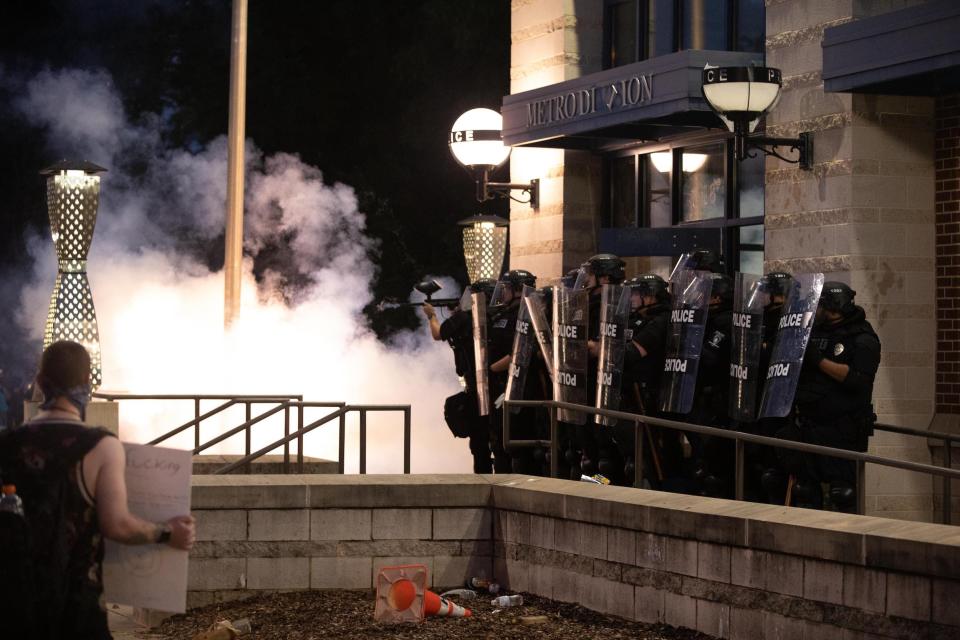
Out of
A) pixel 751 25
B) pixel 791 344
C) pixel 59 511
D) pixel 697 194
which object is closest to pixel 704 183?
pixel 697 194

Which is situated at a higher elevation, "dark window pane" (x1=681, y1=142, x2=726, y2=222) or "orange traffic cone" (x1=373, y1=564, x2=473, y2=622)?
"dark window pane" (x1=681, y1=142, x2=726, y2=222)

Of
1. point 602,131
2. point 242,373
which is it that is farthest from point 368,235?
point 602,131

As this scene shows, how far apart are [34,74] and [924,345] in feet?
Result: 86.5

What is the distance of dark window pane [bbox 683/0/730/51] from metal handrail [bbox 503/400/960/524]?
17.7 ft

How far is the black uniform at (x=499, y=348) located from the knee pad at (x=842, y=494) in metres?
3.51

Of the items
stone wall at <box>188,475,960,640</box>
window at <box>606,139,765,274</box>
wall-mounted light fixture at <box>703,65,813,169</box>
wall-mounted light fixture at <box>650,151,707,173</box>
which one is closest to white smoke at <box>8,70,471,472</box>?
A: window at <box>606,139,765,274</box>

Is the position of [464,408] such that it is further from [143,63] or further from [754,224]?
[143,63]

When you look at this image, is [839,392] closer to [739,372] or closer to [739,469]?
[739,372]

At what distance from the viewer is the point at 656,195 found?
1714 cm

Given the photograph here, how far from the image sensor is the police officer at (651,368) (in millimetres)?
11461

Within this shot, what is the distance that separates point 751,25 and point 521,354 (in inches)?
186

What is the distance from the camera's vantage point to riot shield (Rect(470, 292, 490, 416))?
13250 millimetres

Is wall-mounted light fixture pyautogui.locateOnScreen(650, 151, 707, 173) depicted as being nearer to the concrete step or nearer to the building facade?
the building facade

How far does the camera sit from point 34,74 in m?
35.8
